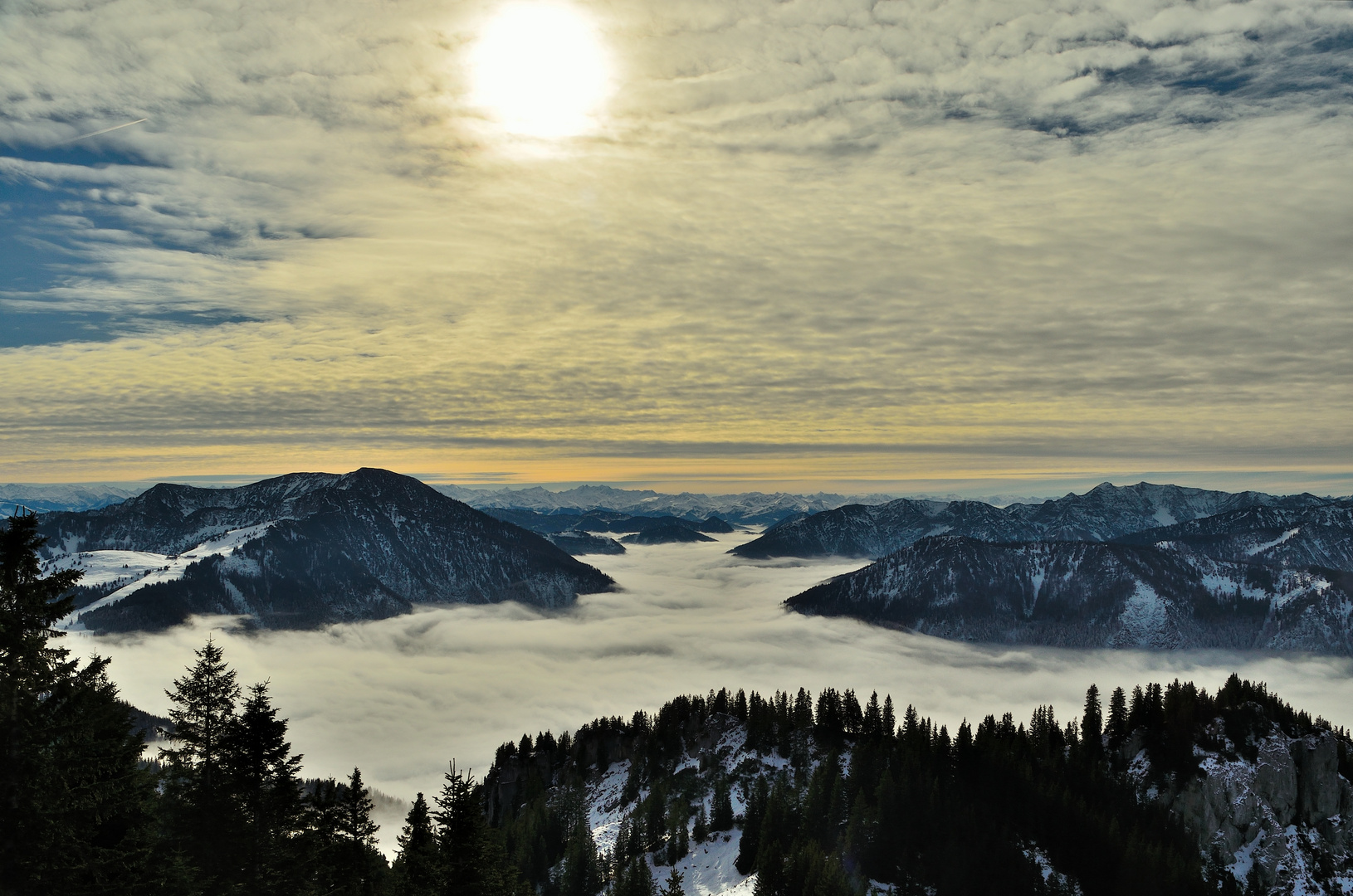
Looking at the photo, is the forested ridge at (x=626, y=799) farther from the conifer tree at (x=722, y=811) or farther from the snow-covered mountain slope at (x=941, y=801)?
the snow-covered mountain slope at (x=941, y=801)

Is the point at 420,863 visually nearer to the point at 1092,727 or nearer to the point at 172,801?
the point at 172,801

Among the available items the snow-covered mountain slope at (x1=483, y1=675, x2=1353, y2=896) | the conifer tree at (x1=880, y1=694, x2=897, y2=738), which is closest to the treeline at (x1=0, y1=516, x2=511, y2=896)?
the snow-covered mountain slope at (x1=483, y1=675, x2=1353, y2=896)

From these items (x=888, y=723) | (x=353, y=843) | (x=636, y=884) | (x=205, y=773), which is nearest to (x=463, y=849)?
(x=353, y=843)

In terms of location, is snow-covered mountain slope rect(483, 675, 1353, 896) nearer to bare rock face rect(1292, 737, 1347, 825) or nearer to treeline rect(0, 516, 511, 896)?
bare rock face rect(1292, 737, 1347, 825)

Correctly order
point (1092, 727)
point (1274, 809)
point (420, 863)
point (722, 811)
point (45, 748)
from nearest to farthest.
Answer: point (45, 748) → point (420, 863) → point (722, 811) → point (1274, 809) → point (1092, 727)

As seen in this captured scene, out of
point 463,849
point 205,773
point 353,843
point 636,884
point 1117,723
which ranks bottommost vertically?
point 636,884

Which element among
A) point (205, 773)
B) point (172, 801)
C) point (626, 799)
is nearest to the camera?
point (172, 801)

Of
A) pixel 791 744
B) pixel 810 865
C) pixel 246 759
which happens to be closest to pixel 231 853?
pixel 246 759
